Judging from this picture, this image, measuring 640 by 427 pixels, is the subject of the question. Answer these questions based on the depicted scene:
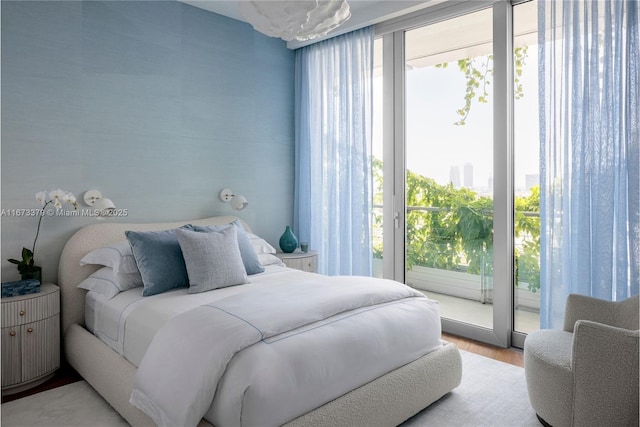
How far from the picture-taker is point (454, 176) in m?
3.50

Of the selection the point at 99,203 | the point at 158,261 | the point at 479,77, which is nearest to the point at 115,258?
the point at 158,261

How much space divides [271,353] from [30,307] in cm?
176

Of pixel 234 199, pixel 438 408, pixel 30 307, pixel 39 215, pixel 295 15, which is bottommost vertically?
pixel 438 408

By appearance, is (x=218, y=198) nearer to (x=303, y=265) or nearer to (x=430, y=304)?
(x=303, y=265)

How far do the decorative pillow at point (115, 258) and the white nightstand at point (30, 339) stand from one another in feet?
0.92

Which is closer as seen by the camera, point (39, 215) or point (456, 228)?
point (39, 215)

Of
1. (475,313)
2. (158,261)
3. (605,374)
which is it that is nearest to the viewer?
(605,374)

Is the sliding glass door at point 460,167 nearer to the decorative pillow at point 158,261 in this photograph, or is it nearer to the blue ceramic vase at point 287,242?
the blue ceramic vase at point 287,242

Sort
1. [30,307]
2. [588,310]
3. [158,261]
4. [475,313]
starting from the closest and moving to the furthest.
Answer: [588,310] < [30,307] < [158,261] < [475,313]

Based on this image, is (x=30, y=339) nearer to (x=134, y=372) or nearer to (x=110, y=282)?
(x=110, y=282)

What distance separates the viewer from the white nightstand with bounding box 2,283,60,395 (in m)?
2.46

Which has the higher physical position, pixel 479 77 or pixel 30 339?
pixel 479 77

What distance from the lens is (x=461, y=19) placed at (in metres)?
3.40

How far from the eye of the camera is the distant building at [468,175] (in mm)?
3402
